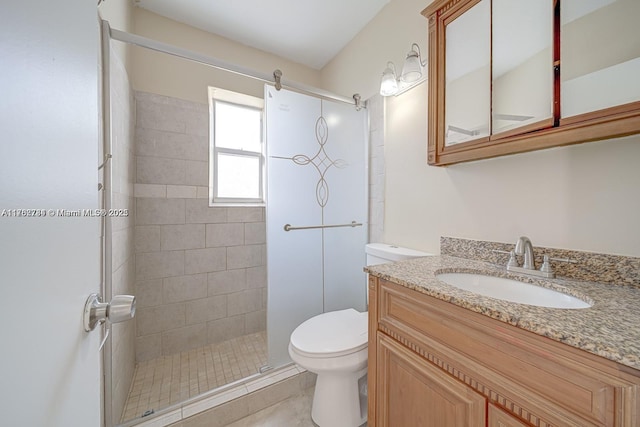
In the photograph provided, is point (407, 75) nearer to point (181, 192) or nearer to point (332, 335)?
point (332, 335)

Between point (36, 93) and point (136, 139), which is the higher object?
point (136, 139)

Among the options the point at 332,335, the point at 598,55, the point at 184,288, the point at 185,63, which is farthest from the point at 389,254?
the point at 185,63

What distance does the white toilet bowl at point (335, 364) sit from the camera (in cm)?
116

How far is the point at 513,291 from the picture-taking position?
947 mm

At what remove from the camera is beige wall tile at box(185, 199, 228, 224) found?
196 cm

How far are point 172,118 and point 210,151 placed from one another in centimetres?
35

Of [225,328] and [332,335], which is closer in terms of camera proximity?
[332,335]

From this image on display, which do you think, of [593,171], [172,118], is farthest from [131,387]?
[593,171]

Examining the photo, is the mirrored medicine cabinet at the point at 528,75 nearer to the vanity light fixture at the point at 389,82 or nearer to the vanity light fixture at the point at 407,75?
the vanity light fixture at the point at 407,75

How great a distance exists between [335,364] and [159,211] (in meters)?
1.65

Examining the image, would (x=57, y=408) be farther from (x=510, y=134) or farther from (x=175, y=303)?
(x=175, y=303)

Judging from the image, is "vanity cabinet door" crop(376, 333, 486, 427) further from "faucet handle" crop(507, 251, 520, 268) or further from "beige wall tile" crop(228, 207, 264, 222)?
"beige wall tile" crop(228, 207, 264, 222)

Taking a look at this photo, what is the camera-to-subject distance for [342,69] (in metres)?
2.21

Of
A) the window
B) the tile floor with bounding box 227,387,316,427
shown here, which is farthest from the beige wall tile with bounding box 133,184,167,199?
the tile floor with bounding box 227,387,316,427
